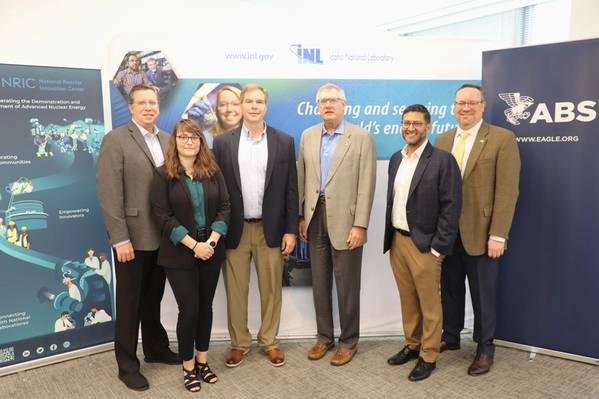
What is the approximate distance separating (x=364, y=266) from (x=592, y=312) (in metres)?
1.53

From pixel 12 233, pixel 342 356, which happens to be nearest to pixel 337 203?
pixel 342 356

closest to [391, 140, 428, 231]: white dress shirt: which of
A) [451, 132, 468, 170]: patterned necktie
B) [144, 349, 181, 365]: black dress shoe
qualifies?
[451, 132, 468, 170]: patterned necktie

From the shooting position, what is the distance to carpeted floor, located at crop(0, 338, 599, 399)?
2557 mm

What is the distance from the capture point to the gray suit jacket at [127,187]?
2.42m

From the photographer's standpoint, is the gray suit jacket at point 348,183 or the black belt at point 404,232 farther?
the gray suit jacket at point 348,183

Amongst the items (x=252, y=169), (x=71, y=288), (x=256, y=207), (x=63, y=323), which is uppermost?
(x=252, y=169)

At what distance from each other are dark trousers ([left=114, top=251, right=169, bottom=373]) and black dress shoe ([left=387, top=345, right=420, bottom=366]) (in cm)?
162

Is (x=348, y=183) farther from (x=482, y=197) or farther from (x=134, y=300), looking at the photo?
(x=134, y=300)

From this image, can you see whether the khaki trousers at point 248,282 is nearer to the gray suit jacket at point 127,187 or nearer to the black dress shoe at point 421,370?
the gray suit jacket at point 127,187

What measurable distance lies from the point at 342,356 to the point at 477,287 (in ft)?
3.27

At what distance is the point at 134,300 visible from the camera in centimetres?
260

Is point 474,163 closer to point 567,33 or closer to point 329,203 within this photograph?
point 329,203

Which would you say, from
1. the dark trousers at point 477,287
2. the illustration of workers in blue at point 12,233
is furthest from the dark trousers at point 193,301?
the dark trousers at point 477,287

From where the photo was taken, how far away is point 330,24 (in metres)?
4.81
